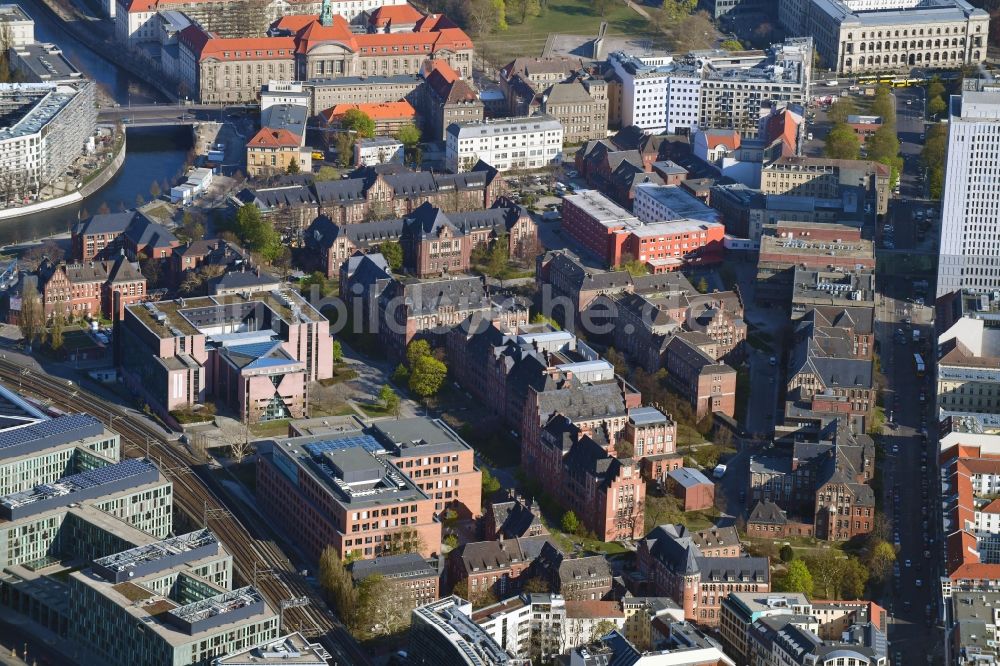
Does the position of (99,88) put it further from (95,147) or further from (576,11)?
(576,11)

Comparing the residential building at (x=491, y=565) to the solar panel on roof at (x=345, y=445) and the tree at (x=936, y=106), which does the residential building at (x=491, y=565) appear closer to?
the solar panel on roof at (x=345, y=445)

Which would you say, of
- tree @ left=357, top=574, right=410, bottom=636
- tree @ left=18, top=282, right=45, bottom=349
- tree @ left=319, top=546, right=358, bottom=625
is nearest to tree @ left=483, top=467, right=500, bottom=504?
tree @ left=319, top=546, right=358, bottom=625

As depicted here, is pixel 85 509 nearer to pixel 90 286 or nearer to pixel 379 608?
pixel 379 608

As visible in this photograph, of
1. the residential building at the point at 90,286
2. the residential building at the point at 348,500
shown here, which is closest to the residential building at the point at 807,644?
the residential building at the point at 348,500

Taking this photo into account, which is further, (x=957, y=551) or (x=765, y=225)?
(x=765, y=225)

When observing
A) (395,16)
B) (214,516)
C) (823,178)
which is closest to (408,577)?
→ (214,516)

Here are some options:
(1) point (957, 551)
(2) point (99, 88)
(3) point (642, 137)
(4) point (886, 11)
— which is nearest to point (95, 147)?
(2) point (99, 88)
